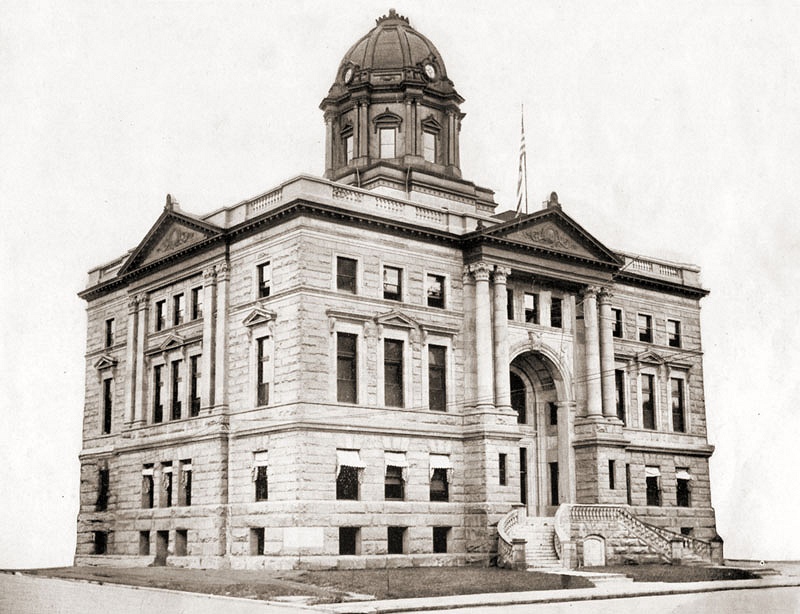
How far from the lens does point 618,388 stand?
183 ft

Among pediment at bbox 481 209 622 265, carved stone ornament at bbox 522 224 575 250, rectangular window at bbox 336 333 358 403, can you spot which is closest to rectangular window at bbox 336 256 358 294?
rectangular window at bbox 336 333 358 403

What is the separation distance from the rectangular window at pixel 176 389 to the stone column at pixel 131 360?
11.2ft

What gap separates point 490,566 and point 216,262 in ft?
59.8

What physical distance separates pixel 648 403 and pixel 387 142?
19.5 metres

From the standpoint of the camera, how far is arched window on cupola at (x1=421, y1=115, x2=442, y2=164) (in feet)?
188

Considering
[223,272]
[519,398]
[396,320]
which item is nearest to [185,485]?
[223,272]

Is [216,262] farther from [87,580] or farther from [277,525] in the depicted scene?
[87,580]

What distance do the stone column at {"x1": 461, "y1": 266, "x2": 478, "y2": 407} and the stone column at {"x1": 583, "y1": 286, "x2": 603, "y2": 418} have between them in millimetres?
6903

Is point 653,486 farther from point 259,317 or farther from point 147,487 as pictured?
point 147,487

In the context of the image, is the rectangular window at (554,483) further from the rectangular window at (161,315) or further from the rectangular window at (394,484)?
the rectangular window at (161,315)

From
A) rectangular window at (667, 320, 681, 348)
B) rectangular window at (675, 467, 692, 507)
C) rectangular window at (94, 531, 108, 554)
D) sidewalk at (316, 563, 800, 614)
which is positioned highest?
rectangular window at (667, 320, 681, 348)

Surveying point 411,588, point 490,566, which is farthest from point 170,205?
point 411,588

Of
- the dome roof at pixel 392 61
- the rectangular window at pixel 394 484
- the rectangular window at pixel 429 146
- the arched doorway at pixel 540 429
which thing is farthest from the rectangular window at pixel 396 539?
the dome roof at pixel 392 61

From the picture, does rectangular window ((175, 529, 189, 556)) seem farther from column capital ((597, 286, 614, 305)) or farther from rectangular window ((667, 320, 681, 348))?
rectangular window ((667, 320, 681, 348))
